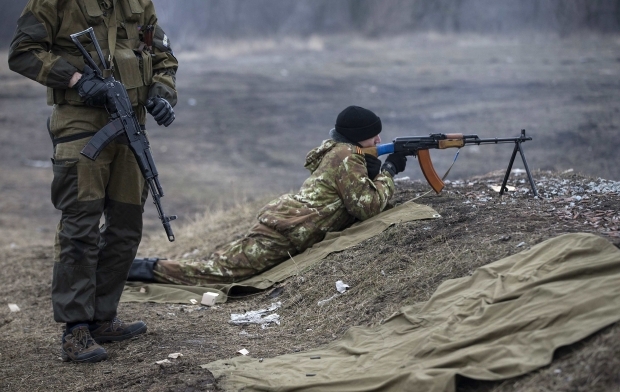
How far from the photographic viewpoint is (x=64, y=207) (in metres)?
4.48

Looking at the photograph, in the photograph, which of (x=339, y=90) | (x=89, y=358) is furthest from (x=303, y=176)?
(x=89, y=358)

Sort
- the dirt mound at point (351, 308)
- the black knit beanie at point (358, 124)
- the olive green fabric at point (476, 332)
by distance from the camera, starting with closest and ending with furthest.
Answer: the olive green fabric at point (476, 332) < the dirt mound at point (351, 308) < the black knit beanie at point (358, 124)

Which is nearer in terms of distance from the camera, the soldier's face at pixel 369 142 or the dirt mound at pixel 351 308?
the dirt mound at pixel 351 308

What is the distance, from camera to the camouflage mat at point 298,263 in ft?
18.7

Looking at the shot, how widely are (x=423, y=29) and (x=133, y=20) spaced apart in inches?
709

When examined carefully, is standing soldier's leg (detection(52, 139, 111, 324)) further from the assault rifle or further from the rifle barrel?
the rifle barrel

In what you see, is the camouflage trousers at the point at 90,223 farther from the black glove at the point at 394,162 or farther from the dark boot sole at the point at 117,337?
the black glove at the point at 394,162

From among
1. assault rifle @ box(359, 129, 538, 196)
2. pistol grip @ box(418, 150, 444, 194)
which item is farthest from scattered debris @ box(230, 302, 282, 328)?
pistol grip @ box(418, 150, 444, 194)

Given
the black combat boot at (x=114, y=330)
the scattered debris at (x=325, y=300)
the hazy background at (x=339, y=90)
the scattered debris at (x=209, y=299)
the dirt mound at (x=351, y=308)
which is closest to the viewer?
the dirt mound at (x=351, y=308)

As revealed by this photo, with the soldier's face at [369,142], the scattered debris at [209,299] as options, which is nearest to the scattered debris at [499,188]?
the soldier's face at [369,142]

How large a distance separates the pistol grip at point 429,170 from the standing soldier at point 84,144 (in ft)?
7.25

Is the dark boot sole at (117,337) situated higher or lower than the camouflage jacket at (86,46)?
lower

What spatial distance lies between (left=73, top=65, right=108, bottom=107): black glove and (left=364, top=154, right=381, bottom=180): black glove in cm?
238

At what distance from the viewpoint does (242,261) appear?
6.03 m
